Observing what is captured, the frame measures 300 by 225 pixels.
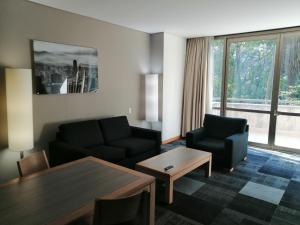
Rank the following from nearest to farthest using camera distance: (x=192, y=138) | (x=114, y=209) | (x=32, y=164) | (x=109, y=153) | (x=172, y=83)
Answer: (x=114, y=209), (x=32, y=164), (x=109, y=153), (x=192, y=138), (x=172, y=83)

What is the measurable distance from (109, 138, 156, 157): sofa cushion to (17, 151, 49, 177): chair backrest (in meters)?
1.67

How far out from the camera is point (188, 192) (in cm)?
312

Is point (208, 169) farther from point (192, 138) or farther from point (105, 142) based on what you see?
point (105, 142)

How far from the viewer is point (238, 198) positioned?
2977 mm

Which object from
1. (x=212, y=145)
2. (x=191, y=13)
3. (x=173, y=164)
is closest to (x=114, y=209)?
(x=173, y=164)

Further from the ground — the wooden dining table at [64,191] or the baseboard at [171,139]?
the wooden dining table at [64,191]

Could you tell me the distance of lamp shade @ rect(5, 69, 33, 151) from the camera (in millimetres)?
2779

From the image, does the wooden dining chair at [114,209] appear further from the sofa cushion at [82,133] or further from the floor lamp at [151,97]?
the floor lamp at [151,97]

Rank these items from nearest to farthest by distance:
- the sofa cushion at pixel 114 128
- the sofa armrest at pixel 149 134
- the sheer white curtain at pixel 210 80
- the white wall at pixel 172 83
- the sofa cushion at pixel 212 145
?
the sofa cushion at pixel 212 145 → the sofa cushion at pixel 114 128 → the sofa armrest at pixel 149 134 → the white wall at pixel 172 83 → the sheer white curtain at pixel 210 80

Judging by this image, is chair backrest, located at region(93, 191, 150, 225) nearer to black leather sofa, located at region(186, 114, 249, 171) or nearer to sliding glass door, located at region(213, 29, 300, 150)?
black leather sofa, located at region(186, 114, 249, 171)

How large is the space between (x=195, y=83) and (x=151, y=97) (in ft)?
4.42

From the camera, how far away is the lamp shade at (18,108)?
2.78 m

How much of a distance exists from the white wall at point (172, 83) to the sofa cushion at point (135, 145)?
131 centimetres

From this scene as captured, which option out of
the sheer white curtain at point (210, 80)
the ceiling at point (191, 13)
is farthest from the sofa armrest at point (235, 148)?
the ceiling at point (191, 13)
